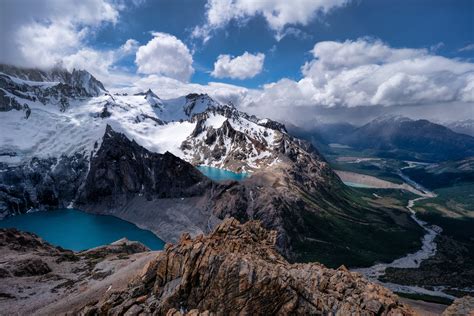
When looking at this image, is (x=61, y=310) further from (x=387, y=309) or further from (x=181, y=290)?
(x=387, y=309)

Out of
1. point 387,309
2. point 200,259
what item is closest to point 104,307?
point 200,259

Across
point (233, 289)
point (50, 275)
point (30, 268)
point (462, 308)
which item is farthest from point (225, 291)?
point (30, 268)

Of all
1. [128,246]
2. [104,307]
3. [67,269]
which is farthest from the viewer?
[128,246]

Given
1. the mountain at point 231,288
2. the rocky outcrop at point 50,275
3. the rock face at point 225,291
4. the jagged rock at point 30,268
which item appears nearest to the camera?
the rock face at point 225,291

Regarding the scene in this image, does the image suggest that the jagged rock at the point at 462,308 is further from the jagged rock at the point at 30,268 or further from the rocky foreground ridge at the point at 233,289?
the jagged rock at the point at 30,268

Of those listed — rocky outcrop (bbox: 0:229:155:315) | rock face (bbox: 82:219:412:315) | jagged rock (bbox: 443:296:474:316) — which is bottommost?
rocky outcrop (bbox: 0:229:155:315)

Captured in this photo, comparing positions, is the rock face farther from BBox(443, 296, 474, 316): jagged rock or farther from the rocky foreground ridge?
BBox(443, 296, 474, 316): jagged rock

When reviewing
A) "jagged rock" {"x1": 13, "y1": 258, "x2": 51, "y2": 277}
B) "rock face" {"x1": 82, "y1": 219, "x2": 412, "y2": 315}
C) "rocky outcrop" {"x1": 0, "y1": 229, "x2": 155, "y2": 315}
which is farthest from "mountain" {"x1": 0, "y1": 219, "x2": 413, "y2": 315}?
"jagged rock" {"x1": 13, "y1": 258, "x2": 51, "y2": 277}

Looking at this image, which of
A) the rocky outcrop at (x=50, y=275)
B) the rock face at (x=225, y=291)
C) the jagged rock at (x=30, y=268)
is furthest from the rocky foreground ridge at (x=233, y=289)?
the jagged rock at (x=30, y=268)
